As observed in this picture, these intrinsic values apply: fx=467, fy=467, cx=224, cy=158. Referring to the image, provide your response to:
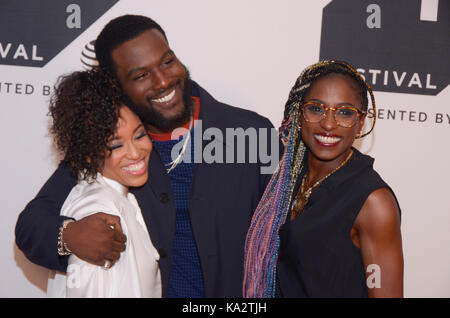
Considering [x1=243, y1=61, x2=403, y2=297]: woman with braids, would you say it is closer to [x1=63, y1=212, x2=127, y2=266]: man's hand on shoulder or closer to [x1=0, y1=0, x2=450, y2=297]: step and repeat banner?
[x1=63, y1=212, x2=127, y2=266]: man's hand on shoulder

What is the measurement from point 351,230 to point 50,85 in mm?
1860

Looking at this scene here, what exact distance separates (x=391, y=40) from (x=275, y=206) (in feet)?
4.44

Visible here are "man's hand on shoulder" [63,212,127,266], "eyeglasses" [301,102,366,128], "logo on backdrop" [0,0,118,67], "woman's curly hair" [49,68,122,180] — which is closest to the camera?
"man's hand on shoulder" [63,212,127,266]

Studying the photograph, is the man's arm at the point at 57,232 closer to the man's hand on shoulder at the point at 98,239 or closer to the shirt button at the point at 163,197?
the man's hand on shoulder at the point at 98,239

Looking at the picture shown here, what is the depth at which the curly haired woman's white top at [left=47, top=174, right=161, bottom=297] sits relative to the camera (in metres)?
1.57

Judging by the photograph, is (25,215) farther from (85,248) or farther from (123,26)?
(123,26)

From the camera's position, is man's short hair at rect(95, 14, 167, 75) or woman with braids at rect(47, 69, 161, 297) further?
man's short hair at rect(95, 14, 167, 75)

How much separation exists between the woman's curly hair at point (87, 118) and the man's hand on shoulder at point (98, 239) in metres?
0.22

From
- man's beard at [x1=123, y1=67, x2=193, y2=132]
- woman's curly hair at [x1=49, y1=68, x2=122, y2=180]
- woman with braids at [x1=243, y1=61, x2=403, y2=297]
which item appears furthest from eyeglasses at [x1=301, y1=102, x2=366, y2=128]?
woman's curly hair at [x1=49, y1=68, x2=122, y2=180]

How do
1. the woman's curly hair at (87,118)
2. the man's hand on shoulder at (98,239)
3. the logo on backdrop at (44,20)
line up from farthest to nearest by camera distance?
the logo on backdrop at (44,20), the woman's curly hair at (87,118), the man's hand on shoulder at (98,239)

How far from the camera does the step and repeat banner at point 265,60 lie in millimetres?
2611

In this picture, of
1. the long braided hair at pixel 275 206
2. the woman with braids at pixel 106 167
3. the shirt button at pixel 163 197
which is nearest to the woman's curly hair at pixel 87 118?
the woman with braids at pixel 106 167

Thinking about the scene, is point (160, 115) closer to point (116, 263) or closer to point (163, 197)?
point (163, 197)
